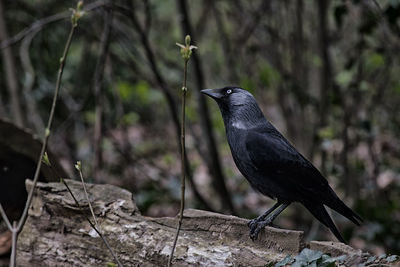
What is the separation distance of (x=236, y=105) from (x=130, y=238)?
125 cm

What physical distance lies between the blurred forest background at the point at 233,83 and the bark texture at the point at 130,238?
61.0 inches

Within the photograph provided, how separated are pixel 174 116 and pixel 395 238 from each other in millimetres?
2573

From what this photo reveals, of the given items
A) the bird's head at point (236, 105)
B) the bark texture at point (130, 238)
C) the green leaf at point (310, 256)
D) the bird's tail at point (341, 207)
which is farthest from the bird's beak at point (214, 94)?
the green leaf at point (310, 256)

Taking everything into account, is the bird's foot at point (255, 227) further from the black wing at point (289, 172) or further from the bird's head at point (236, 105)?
the bird's head at point (236, 105)

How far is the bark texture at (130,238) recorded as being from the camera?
9.10 feet

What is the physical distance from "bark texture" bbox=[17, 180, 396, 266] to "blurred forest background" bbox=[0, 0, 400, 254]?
155 centimetres

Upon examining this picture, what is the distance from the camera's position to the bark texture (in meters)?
2.77

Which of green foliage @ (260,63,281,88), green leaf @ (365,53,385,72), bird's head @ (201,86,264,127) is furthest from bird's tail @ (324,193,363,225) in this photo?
green foliage @ (260,63,281,88)

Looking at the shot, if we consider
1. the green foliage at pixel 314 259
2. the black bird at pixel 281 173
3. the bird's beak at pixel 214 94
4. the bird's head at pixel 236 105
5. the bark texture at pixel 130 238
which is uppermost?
the bird's beak at pixel 214 94

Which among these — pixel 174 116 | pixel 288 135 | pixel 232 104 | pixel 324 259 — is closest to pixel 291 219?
pixel 288 135

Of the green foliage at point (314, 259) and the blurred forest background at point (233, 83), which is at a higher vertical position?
the blurred forest background at point (233, 83)

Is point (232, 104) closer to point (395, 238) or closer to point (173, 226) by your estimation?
point (173, 226)

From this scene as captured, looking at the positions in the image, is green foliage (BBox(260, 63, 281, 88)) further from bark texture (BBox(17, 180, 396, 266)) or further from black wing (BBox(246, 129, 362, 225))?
bark texture (BBox(17, 180, 396, 266))

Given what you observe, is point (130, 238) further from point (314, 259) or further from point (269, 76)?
point (269, 76)
